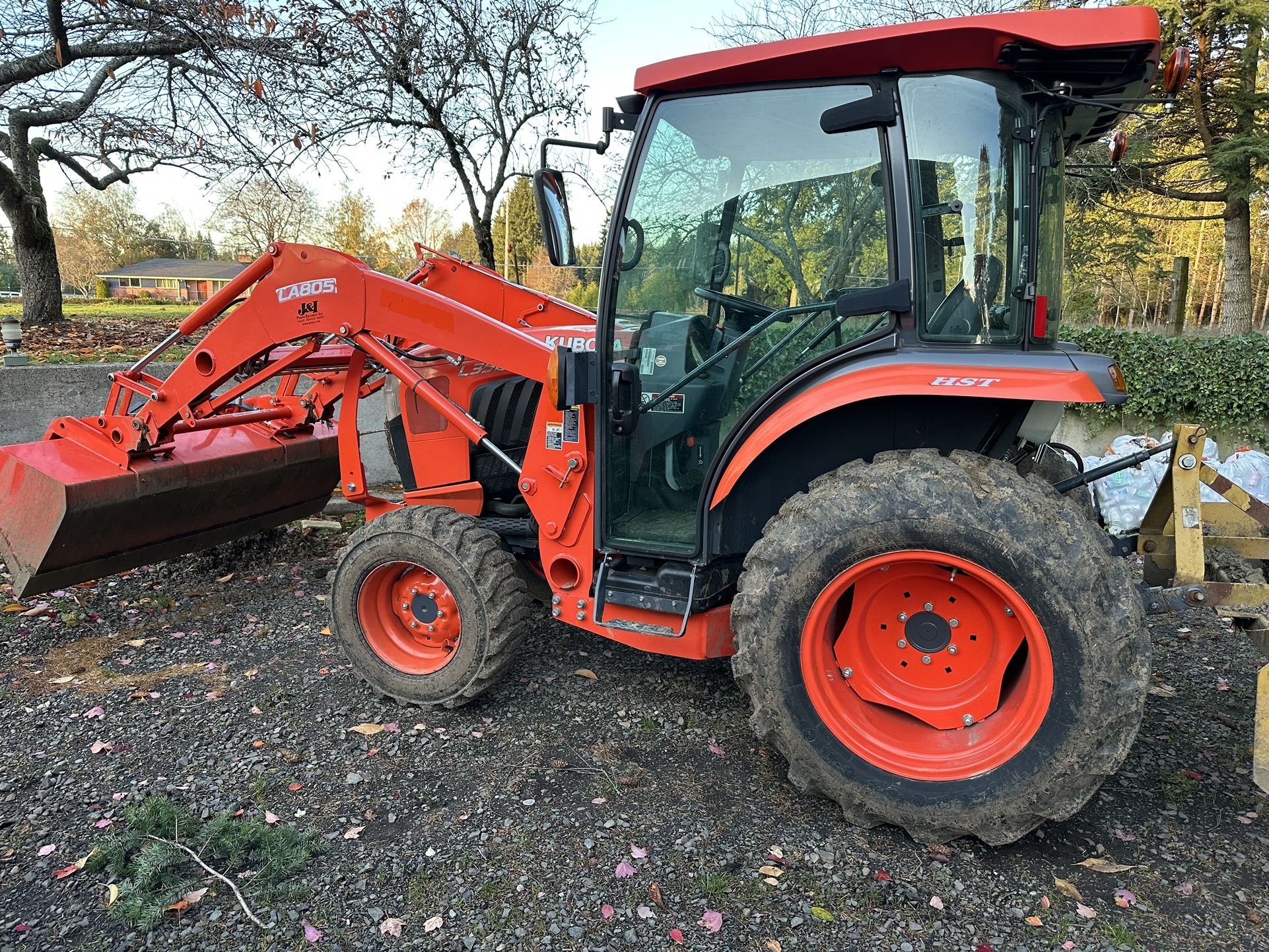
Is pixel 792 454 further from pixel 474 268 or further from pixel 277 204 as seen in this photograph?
pixel 277 204

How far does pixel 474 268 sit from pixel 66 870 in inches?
137

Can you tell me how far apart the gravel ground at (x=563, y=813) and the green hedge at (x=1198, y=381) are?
14.5 ft

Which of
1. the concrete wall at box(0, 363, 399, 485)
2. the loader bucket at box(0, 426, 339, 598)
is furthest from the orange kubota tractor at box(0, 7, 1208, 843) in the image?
the concrete wall at box(0, 363, 399, 485)

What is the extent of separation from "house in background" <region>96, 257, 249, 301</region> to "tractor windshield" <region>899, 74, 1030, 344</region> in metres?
37.0

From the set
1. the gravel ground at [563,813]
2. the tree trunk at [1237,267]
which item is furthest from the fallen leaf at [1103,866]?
the tree trunk at [1237,267]

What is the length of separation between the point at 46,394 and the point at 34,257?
363 cm

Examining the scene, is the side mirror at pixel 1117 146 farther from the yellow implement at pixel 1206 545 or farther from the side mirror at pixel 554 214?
the side mirror at pixel 554 214

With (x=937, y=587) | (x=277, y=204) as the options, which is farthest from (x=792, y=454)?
(x=277, y=204)

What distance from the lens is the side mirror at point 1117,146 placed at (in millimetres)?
2994

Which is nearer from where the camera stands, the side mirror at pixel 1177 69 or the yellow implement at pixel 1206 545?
the side mirror at pixel 1177 69

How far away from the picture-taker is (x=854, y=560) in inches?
105

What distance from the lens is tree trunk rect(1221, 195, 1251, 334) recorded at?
1421 cm

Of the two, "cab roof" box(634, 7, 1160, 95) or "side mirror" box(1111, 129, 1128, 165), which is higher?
"cab roof" box(634, 7, 1160, 95)

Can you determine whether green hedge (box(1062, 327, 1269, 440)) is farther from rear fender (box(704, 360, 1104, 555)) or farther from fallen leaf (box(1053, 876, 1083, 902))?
fallen leaf (box(1053, 876, 1083, 902))
